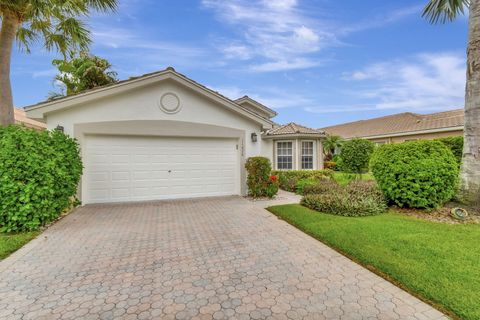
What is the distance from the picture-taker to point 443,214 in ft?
22.8

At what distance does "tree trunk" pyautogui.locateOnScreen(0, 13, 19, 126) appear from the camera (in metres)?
7.87

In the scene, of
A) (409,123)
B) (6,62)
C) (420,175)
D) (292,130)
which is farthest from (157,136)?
(409,123)

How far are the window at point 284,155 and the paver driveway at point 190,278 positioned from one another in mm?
9896

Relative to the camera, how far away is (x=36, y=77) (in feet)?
57.3

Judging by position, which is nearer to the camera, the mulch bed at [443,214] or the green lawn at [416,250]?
the green lawn at [416,250]

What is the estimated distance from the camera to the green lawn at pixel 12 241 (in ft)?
15.1

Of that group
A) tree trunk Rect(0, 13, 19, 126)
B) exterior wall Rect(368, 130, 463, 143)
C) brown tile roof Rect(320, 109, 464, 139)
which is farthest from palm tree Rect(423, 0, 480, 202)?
tree trunk Rect(0, 13, 19, 126)

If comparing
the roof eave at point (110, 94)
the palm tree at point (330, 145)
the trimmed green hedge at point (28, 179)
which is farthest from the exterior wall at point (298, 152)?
the trimmed green hedge at point (28, 179)

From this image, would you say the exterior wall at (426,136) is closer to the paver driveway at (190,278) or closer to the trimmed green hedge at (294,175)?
the trimmed green hedge at (294,175)

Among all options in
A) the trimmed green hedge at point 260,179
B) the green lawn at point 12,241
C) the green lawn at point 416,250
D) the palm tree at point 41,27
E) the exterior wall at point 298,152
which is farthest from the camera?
the exterior wall at point 298,152

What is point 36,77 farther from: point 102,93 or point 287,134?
point 287,134

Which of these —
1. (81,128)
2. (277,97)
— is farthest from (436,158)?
(277,97)

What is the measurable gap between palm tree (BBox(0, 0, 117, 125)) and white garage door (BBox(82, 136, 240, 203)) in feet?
10.1

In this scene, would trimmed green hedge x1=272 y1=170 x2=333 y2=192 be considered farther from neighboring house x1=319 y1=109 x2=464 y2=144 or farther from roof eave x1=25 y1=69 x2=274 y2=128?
neighboring house x1=319 y1=109 x2=464 y2=144
